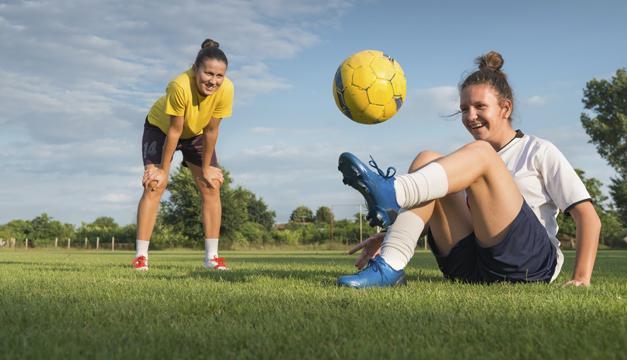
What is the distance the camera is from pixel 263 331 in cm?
148

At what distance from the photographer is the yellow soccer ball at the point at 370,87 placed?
3.57 m

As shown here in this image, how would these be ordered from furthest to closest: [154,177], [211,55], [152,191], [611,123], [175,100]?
[611,123]
[152,191]
[154,177]
[175,100]
[211,55]

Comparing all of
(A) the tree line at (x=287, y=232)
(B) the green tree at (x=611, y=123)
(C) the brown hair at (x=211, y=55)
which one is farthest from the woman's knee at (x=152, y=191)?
(B) the green tree at (x=611, y=123)

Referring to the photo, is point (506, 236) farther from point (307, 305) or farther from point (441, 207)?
point (307, 305)

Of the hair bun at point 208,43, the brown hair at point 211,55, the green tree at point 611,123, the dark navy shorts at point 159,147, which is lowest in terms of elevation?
the dark navy shorts at point 159,147

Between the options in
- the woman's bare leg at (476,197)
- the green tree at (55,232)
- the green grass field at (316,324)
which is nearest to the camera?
the green grass field at (316,324)

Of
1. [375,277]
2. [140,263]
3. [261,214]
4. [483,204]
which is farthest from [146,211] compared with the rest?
[261,214]

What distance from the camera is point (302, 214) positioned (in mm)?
105000

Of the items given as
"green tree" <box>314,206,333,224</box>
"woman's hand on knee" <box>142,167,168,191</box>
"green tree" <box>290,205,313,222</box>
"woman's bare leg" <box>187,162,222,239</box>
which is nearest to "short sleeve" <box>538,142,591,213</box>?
"woman's bare leg" <box>187,162,222,239</box>

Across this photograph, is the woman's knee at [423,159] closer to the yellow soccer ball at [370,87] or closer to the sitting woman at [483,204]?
the sitting woman at [483,204]

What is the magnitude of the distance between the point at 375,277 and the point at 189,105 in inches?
126

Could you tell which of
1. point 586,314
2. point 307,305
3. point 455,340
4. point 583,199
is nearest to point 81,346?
point 307,305

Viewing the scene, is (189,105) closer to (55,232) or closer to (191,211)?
(191,211)

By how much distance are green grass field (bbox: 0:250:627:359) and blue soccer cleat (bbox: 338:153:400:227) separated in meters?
0.42
